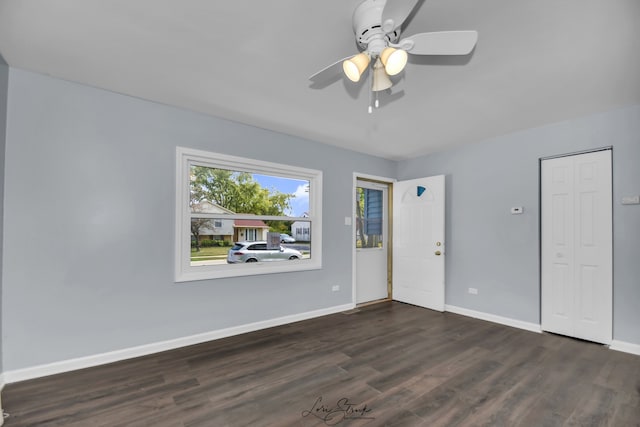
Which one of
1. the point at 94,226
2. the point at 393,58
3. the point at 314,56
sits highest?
the point at 314,56

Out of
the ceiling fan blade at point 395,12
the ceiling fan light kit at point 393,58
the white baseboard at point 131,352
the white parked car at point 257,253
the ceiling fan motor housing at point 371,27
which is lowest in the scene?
the white baseboard at point 131,352

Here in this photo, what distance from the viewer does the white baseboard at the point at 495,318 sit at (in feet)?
11.5

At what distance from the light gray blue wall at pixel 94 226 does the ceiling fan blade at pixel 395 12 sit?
2323mm

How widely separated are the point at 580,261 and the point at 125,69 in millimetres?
4830

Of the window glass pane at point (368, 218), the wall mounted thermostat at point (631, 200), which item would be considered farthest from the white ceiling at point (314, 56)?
the window glass pane at point (368, 218)

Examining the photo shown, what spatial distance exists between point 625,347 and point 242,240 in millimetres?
4166

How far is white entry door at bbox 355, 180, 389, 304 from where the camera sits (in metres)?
4.79

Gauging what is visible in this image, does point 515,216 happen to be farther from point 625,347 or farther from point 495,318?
point 625,347

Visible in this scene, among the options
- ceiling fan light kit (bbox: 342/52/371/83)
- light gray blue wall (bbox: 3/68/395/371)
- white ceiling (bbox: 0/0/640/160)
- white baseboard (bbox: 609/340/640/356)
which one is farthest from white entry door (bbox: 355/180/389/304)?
ceiling fan light kit (bbox: 342/52/371/83)

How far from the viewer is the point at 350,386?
2279mm

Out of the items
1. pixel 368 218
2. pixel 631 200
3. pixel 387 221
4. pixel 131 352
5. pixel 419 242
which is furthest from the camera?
pixel 387 221

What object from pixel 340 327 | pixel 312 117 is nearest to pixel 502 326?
pixel 340 327

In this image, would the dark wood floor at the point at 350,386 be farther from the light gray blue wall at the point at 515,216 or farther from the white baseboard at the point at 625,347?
the light gray blue wall at the point at 515,216

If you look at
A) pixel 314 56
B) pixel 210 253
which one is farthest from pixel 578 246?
pixel 210 253
